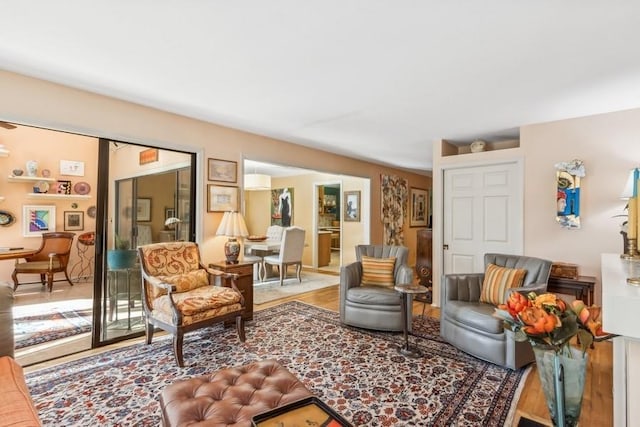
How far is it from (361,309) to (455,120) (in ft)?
7.81

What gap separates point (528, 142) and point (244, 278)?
3706 millimetres

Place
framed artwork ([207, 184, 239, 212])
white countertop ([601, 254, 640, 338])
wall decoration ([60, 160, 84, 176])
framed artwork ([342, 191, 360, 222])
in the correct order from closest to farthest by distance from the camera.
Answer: white countertop ([601, 254, 640, 338]), framed artwork ([207, 184, 239, 212]), wall decoration ([60, 160, 84, 176]), framed artwork ([342, 191, 360, 222])

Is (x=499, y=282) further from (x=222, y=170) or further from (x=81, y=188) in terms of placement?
(x=81, y=188)

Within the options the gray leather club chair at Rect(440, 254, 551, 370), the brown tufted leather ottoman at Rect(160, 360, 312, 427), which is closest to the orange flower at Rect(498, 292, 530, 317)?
the brown tufted leather ottoman at Rect(160, 360, 312, 427)

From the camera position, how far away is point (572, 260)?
3383mm

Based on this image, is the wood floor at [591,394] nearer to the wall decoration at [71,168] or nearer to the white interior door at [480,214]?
the white interior door at [480,214]

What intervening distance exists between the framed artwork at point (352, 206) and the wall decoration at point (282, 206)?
58.6 inches

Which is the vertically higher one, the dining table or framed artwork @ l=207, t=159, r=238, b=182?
framed artwork @ l=207, t=159, r=238, b=182

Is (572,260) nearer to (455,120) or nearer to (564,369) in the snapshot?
(455,120)

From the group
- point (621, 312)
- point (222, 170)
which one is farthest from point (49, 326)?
point (621, 312)

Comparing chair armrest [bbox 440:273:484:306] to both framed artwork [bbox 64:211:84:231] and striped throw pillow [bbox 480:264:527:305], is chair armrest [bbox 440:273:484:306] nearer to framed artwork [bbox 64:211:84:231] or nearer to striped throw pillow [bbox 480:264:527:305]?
striped throw pillow [bbox 480:264:527:305]

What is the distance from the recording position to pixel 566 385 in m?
0.92

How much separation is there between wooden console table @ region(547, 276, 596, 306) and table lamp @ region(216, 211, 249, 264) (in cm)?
335

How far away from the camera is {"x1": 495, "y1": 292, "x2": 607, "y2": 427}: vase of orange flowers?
0.91 meters
